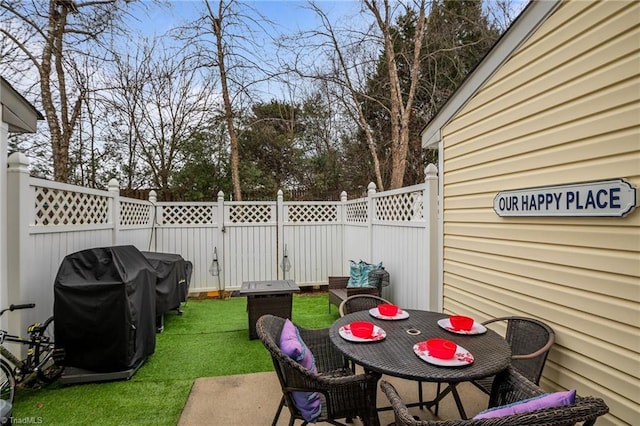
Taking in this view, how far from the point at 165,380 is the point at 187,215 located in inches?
157

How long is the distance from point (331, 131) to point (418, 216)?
7.58m

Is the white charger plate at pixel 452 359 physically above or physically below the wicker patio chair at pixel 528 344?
above

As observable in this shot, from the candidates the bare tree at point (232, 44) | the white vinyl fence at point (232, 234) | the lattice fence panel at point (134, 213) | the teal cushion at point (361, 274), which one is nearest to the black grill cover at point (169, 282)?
the white vinyl fence at point (232, 234)

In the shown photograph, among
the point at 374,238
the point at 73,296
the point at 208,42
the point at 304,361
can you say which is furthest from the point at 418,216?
the point at 208,42

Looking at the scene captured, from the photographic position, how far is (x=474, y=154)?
9.64 ft

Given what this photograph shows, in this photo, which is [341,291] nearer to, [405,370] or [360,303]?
[360,303]

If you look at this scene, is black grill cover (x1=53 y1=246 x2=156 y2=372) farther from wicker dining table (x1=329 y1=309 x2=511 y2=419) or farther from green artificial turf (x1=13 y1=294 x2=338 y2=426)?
wicker dining table (x1=329 y1=309 x2=511 y2=419)

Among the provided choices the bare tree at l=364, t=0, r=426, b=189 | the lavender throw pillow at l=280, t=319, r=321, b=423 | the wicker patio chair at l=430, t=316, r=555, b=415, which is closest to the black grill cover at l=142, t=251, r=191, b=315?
the lavender throw pillow at l=280, t=319, r=321, b=423

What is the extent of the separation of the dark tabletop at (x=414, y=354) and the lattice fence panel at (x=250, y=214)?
4594 millimetres

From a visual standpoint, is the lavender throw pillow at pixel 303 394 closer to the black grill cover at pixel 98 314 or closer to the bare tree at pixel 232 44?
the black grill cover at pixel 98 314

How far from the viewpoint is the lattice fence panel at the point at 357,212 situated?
5808 millimetres

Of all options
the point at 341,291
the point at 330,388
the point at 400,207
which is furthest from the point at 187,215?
the point at 330,388

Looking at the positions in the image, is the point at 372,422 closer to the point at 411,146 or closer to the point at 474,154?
the point at 474,154

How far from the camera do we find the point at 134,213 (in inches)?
214
